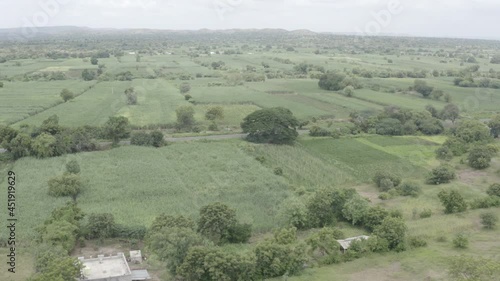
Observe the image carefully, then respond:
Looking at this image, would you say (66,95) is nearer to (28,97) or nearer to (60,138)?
(28,97)

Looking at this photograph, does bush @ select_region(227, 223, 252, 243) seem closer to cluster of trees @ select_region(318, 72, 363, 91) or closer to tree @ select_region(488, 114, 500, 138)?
tree @ select_region(488, 114, 500, 138)

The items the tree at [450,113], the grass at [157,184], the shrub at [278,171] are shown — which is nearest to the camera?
the grass at [157,184]

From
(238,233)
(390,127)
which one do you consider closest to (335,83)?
(390,127)

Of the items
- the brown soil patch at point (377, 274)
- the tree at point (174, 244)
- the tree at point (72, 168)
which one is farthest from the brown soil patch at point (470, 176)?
the tree at point (72, 168)

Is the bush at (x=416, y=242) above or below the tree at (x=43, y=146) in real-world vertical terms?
below

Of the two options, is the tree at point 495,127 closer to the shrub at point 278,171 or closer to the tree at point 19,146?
the shrub at point 278,171

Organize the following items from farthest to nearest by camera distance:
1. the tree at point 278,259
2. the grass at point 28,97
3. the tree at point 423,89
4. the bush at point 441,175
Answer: the tree at point 423,89
the grass at point 28,97
the bush at point 441,175
the tree at point 278,259
